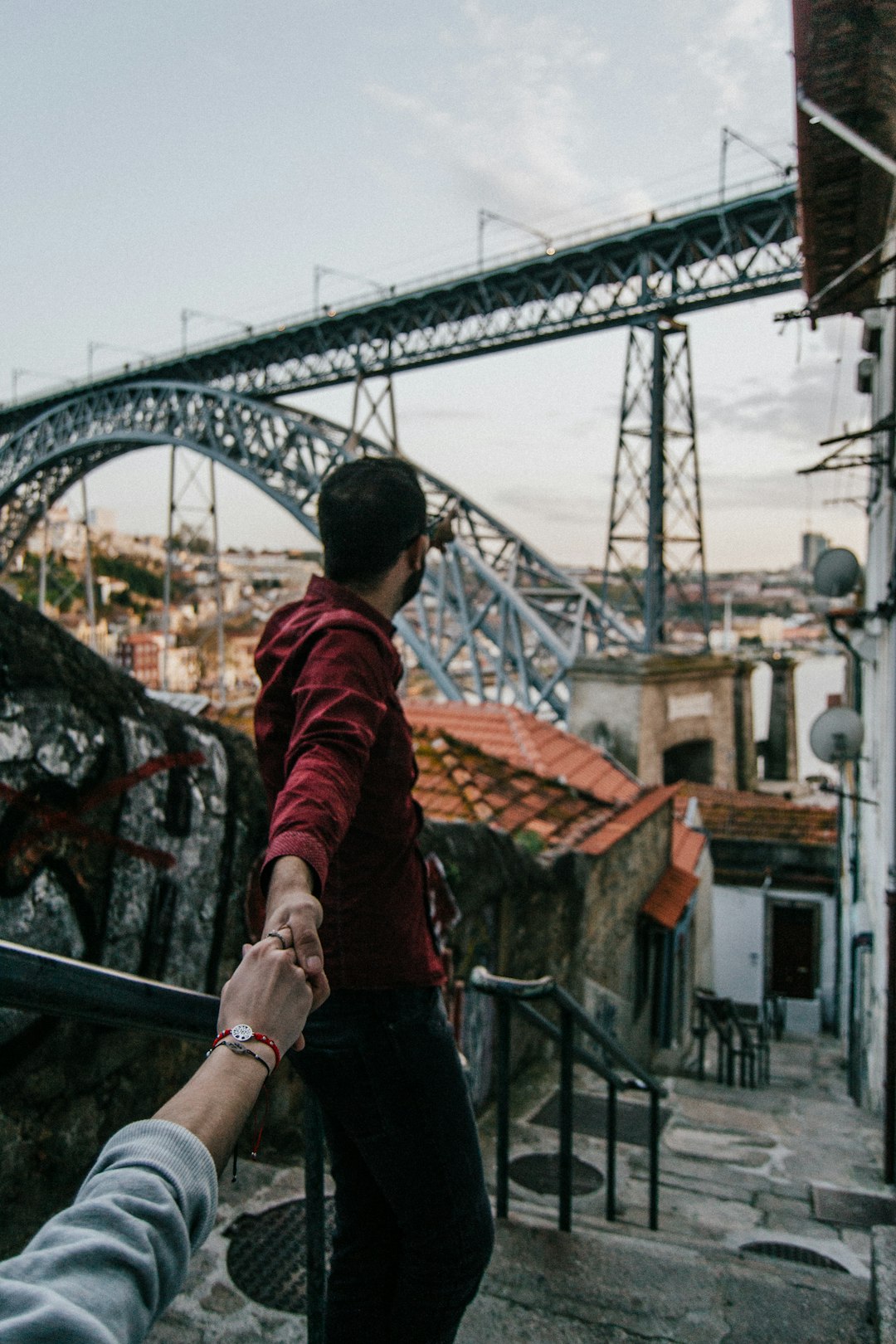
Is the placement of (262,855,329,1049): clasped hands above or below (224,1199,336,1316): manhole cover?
above

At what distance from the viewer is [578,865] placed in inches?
249

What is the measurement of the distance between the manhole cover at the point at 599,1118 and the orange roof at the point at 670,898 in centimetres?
284

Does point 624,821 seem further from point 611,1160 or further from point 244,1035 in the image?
point 244,1035

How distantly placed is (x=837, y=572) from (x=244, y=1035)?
8.56 m

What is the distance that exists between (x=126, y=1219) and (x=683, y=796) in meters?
15.0

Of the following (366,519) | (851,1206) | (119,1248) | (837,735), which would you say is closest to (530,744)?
(837,735)

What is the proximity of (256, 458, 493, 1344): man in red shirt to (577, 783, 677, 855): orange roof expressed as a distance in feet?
16.2

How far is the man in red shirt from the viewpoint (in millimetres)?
1455

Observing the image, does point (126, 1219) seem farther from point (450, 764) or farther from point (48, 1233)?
point (450, 764)

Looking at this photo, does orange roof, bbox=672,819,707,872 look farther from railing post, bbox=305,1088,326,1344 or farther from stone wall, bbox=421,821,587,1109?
railing post, bbox=305,1088,326,1344

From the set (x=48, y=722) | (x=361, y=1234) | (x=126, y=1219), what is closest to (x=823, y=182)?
(x=48, y=722)

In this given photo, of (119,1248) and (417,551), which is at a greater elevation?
(417,551)

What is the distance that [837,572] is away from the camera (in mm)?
8508

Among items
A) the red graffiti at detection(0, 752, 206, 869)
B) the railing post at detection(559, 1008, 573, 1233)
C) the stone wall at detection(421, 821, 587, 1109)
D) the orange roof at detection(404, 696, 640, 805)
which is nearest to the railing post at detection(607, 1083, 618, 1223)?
the railing post at detection(559, 1008, 573, 1233)
